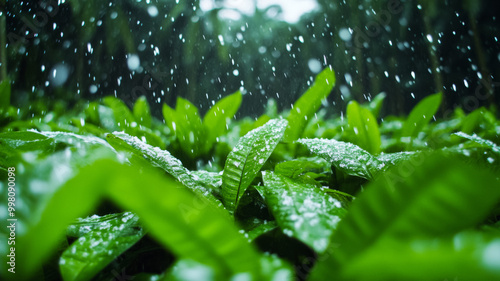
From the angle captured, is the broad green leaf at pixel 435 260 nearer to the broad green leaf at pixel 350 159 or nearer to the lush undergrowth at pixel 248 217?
the lush undergrowth at pixel 248 217

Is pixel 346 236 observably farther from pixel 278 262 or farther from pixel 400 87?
pixel 400 87

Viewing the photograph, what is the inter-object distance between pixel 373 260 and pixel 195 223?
122 mm

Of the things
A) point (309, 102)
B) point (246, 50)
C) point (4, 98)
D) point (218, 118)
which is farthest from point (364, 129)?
point (246, 50)

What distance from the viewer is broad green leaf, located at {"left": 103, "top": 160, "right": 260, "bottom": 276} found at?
0.18 meters

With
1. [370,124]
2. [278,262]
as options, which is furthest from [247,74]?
[278,262]

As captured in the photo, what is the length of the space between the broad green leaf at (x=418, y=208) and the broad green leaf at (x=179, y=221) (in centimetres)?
7

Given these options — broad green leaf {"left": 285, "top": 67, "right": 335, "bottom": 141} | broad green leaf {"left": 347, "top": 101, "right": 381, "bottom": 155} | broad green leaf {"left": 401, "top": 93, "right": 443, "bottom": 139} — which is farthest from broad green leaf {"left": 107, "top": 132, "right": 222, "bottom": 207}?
broad green leaf {"left": 401, "top": 93, "right": 443, "bottom": 139}

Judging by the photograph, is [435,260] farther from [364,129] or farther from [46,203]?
[364,129]

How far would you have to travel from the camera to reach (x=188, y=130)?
1046 mm

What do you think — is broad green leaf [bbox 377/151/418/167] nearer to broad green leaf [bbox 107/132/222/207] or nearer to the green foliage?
broad green leaf [bbox 107/132/222/207]

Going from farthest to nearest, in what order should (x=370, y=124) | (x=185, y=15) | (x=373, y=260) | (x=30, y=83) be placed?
(x=185, y=15), (x=30, y=83), (x=370, y=124), (x=373, y=260)

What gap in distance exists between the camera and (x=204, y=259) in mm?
209

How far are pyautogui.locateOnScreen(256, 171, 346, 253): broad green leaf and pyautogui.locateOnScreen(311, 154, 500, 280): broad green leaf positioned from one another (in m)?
0.05

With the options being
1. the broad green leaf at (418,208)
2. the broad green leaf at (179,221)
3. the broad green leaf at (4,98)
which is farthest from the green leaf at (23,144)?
the broad green leaf at (4,98)
